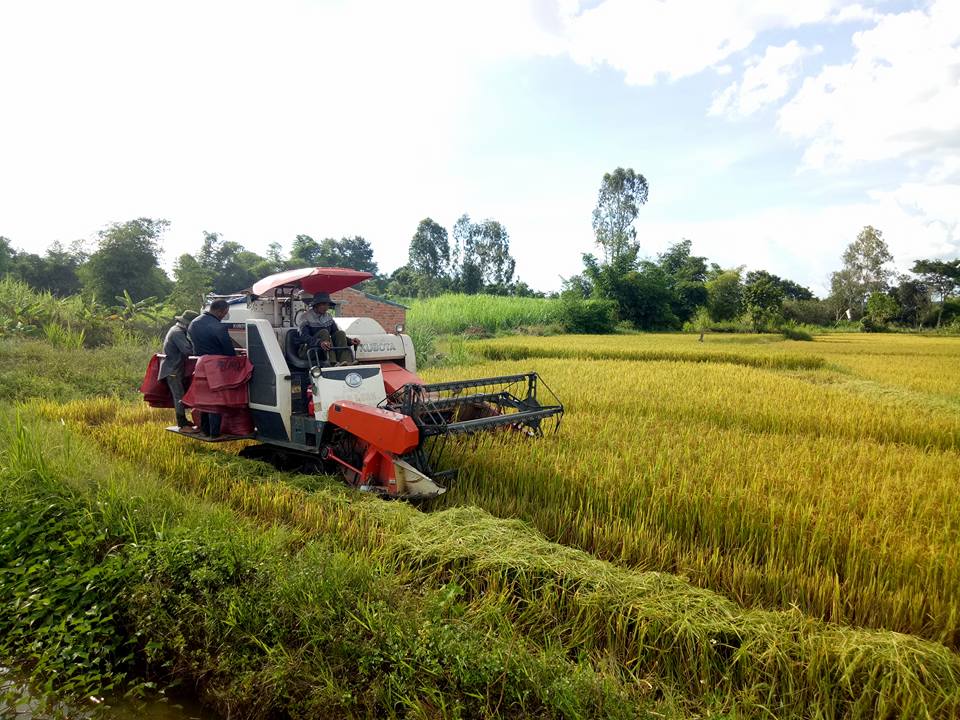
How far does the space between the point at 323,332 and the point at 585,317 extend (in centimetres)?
2785

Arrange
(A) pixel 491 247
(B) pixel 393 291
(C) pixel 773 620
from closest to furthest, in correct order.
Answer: (C) pixel 773 620
(B) pixel 393 291
(A) pixel 491 247

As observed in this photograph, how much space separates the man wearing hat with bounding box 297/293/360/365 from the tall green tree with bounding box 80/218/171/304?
84.8 feet

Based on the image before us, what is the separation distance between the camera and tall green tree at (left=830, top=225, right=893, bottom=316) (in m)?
49.1

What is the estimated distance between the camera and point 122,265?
27.2m

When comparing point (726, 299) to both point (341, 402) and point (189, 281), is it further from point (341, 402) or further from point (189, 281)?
point (341, 402)

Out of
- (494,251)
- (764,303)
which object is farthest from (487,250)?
(764,303)

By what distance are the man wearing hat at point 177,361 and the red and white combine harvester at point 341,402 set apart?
14 centimetres

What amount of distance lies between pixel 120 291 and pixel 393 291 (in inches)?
1124

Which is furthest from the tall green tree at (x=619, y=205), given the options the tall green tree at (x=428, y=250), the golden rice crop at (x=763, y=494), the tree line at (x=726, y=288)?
the golden rice crop at (x=763, y=494)

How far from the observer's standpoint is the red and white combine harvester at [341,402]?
471cm

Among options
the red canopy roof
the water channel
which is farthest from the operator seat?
the water channel

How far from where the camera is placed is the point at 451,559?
3.40 metres

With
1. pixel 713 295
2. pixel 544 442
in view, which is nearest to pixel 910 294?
pixel 713 295

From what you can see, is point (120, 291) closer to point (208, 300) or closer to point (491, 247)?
point (208, 300)
